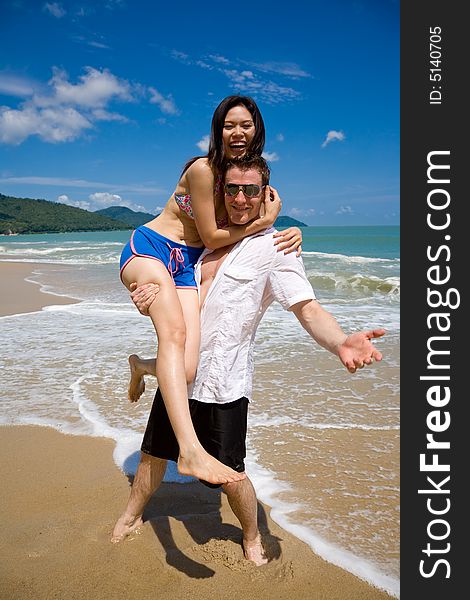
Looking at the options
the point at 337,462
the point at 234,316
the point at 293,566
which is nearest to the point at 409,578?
the point at 293,566

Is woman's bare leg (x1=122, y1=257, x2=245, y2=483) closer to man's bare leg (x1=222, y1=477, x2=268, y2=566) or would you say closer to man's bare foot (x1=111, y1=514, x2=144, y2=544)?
man's bare leg (x1=222, y1=477, x2=268, y2=566)

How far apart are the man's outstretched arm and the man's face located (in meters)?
0.60

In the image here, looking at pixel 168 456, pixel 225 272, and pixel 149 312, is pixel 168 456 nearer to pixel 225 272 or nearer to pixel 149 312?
pixel 149 312

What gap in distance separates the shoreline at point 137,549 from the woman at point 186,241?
78 cm

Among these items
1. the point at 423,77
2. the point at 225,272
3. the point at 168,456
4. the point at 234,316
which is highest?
the point at 423,77

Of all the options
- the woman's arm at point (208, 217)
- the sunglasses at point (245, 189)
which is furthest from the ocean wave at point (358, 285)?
the sunglasses at point (245, 189)

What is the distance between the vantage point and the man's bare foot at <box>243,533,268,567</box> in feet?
10.5

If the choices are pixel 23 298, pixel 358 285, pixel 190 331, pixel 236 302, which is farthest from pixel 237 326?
pixel 358 285

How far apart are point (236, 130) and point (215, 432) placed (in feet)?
5.85

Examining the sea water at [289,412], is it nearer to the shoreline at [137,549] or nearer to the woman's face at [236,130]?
the shoreline at [137,549]

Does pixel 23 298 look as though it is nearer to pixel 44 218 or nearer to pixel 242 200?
pixel 242 200

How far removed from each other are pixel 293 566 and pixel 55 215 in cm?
13711

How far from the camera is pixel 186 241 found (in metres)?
3.41

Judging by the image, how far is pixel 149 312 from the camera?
309 cm
